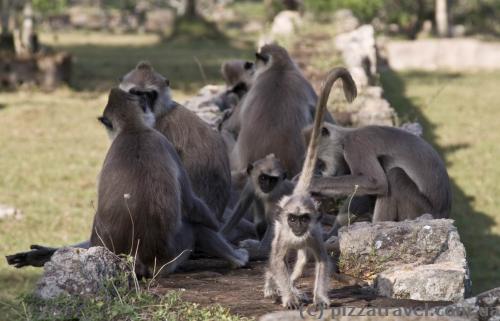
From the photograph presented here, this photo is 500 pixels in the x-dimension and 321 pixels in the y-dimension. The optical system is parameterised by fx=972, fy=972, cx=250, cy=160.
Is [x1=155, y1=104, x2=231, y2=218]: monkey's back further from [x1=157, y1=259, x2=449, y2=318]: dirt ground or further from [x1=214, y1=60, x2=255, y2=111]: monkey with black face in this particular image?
[x1=214, y1=60, x2=255, y2=111]: monkey with black face

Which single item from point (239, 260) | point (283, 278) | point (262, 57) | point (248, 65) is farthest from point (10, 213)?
point (283, 278)

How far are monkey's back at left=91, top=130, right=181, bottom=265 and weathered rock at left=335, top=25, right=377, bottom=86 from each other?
7.29m

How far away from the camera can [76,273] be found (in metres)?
4.24

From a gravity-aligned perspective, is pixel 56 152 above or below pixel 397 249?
below

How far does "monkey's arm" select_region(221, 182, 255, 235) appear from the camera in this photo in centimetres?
586

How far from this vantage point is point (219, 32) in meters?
31.4

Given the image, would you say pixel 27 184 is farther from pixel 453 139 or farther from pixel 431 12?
pixel 431 12

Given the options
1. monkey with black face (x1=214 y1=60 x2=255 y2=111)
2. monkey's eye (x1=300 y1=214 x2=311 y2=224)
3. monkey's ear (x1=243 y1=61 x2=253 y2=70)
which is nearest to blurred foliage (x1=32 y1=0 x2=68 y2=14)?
monkey with black face (x1=214 y1=60 x2=255 y2=111)

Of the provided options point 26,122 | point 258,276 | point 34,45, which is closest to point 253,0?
point 34,45

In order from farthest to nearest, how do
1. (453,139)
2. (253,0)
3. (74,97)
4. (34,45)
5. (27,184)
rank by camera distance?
(253,0)
(34,45)
(74,97)
(453,139)
(27,184)

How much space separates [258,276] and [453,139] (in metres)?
9.26

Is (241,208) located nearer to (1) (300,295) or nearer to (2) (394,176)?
(2) (394,176)

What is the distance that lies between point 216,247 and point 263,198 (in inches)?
26.4

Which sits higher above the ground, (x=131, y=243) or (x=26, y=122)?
(x=131, y=243)
